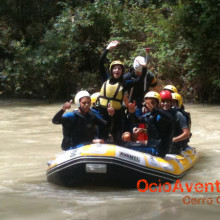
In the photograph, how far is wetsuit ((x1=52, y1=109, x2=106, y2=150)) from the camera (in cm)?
477

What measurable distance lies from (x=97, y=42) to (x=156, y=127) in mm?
10021

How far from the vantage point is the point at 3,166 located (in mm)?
5906

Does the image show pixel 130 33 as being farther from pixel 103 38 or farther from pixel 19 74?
pixel 19 74

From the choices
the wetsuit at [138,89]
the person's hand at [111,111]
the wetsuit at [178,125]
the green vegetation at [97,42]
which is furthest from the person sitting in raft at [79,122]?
the green vegetation at [97,42]

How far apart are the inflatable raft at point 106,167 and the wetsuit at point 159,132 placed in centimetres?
14

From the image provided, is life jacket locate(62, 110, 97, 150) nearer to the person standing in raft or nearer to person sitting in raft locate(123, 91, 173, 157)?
person sitting in raft locate(123, 91, 173, 157)

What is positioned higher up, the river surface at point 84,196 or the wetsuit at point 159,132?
the wetsuit at point 159,132

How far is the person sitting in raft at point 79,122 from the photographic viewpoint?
4766 mm

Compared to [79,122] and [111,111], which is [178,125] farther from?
[79,122]

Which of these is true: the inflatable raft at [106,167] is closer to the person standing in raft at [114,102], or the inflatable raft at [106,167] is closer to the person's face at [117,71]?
the person standing in raft at [114,102]

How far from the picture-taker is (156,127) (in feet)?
15.7

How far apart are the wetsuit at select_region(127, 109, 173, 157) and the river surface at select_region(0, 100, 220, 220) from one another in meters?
0.46

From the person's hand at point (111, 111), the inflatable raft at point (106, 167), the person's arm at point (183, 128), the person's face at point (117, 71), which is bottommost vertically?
the inflatable raft at point (106, 167)

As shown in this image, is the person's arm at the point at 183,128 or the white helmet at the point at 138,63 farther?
the white helmet at the point at 138,63
